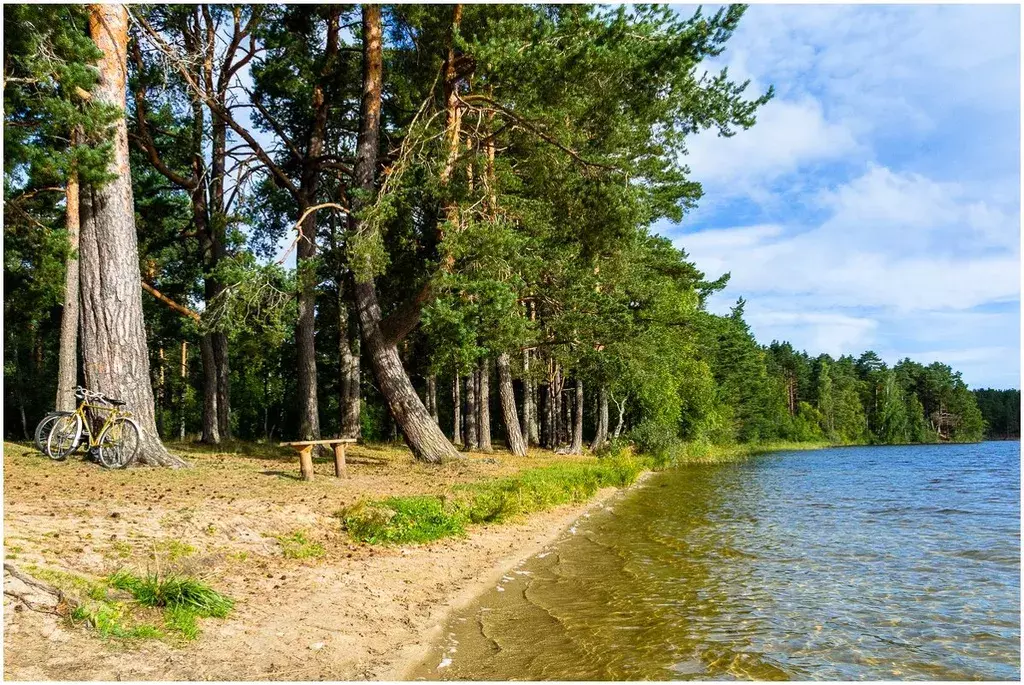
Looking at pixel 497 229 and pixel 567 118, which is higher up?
pixel 567 118

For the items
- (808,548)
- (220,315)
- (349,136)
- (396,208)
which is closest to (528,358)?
(349,136)

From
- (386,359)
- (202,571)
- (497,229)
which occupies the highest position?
(497,229)

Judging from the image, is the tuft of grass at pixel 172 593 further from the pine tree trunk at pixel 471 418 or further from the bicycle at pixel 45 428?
the pine tree trunk at pixel 471 418

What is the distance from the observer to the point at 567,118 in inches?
627

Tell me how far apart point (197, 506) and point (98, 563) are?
7.72 feet

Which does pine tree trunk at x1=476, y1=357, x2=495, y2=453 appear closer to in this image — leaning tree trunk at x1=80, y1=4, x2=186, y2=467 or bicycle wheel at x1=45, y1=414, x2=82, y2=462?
leaning tree trunk at x1=80, y1=4, x2=186, y2=467

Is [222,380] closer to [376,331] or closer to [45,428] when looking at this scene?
[376,331]

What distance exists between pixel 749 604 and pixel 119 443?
9.68 metres

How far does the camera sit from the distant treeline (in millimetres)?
107125

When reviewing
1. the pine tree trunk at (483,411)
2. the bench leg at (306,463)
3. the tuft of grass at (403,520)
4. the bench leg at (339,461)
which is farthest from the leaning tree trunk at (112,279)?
the pine tree trunk at (483,411)

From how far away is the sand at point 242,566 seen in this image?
4902mm

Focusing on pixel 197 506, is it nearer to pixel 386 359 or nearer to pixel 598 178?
pixel 386 359

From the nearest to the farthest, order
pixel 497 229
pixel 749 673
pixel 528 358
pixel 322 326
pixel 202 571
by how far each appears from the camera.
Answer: pixel 749 673 → pixel 202 571 → pixel 497 229 → pixel 528 358 → pixel 322 326

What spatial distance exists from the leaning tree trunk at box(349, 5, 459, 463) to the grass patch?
7.58ft
